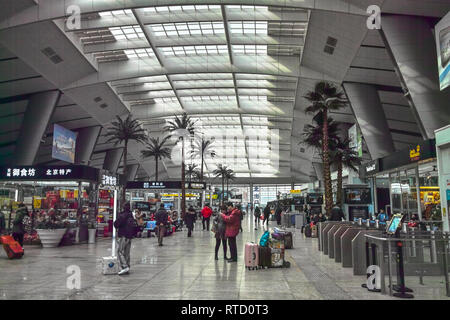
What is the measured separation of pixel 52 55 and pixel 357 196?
71.8 ft

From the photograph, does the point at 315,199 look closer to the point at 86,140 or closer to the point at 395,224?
the point at 86,140

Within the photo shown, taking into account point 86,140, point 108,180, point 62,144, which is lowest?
point 108,180

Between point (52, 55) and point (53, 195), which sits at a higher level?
point (52, 55)

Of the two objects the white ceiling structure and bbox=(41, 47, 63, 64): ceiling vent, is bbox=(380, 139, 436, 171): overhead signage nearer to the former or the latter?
the white ceiling structure

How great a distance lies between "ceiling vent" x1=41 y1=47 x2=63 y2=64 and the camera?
23.7m

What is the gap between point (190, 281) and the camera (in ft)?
25.1

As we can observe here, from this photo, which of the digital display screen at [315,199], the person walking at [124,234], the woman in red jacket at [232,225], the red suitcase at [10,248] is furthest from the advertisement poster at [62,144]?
the person walking at [124,234]

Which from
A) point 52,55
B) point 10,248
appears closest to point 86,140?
point 52,55

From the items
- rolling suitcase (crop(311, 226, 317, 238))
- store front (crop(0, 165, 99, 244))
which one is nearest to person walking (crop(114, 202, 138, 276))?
store front (crop(0, 165, 99, 244))

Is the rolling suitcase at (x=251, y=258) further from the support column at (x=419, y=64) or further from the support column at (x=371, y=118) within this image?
the support column at (x=371, y=118)

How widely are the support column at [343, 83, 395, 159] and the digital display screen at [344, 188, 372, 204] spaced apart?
2.93 m

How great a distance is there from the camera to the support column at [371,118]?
2616cm

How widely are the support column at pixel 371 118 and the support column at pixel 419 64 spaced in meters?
9.44
